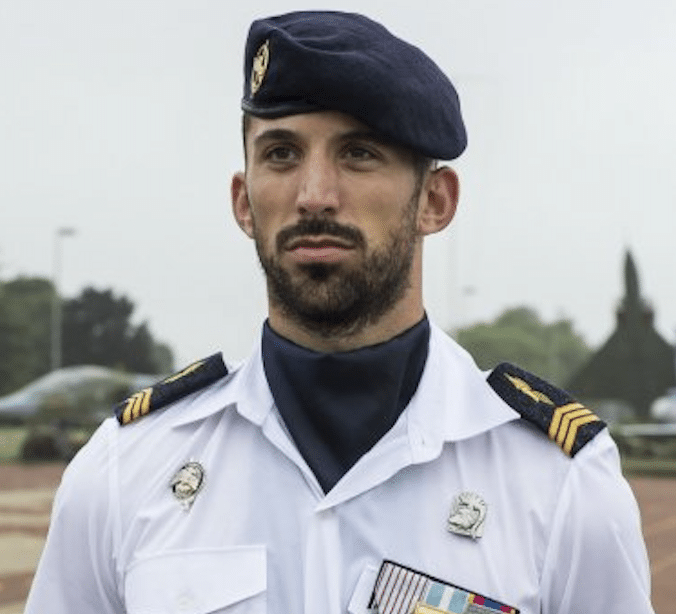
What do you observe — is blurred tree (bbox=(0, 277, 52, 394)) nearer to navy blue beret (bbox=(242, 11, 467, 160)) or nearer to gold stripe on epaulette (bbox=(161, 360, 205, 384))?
gold stripe on epaulette (bbox=(161, 360, 205, 384))

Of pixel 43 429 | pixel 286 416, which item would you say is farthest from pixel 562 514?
pixel 43 429

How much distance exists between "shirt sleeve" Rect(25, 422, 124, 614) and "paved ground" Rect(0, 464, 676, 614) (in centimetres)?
919

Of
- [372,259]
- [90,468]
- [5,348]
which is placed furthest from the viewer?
[5,348]

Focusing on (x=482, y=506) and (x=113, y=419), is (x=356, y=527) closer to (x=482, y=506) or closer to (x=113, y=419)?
(x=482, y=506)

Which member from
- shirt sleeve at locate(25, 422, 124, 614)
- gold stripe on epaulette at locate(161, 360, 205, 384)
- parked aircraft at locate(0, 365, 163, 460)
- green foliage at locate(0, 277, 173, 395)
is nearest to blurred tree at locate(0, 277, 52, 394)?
green foliage at locate(0, 277, 173, 395)

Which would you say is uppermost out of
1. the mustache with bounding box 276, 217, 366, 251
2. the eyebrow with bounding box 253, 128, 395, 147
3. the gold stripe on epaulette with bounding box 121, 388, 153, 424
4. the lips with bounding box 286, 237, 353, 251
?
the eyebrow with bounding box 253, 128, 395, 147

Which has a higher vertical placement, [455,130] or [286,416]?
[455,130]

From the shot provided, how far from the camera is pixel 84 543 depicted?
2.57 meters

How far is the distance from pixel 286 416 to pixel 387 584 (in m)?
0.32

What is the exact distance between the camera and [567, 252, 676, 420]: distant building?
68000 mm

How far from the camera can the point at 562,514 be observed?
2412 mm

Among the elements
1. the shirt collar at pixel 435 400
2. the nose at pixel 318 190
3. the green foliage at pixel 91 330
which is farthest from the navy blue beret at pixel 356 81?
the green foliage at pixel 91 330

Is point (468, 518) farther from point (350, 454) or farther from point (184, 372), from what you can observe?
point (184, 372)

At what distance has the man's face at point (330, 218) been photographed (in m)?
2.34
